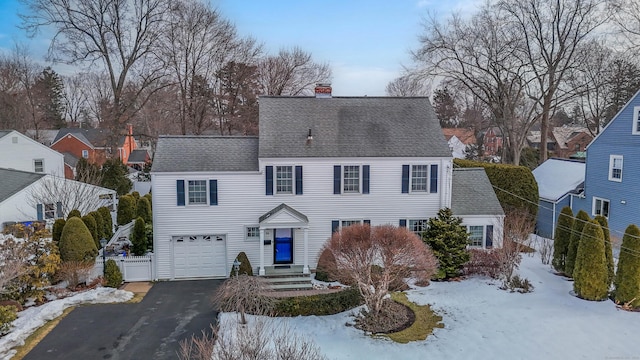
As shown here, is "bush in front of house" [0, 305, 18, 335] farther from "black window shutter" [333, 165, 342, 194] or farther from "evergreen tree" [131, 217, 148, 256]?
"black window shutter" [333, 165, 342, 194]

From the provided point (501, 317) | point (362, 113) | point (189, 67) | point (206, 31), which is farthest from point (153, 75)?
point (501, 317)

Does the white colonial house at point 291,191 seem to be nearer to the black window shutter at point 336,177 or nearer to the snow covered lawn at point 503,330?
the black window shutter at point 336,177

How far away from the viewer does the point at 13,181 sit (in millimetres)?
22766

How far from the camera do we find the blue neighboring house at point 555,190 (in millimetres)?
24797

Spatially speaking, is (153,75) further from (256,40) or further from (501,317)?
(501,317)

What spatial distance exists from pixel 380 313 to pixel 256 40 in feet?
103

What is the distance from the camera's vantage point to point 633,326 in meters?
12.6

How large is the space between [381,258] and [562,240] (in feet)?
29.3

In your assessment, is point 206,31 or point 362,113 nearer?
point 362,113

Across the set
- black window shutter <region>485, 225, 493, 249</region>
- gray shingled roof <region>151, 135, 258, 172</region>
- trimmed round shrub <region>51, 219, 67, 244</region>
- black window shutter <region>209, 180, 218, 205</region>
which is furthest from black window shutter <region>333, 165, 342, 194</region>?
trimmed round shrub <region>51, 219, 67, 244</region>

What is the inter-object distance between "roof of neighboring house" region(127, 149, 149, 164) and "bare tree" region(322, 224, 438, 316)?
5029 centimetres

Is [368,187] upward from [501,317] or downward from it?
upward

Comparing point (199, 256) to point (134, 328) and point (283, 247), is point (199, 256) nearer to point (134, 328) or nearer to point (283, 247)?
point (283, 247)

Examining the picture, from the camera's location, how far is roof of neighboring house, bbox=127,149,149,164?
57125 millimetres
